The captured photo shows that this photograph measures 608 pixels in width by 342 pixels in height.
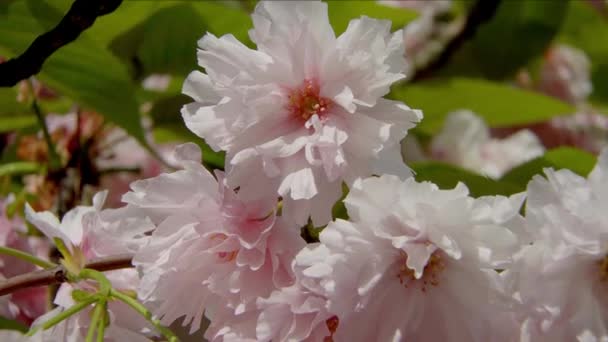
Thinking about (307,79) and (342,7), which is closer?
(307,79)

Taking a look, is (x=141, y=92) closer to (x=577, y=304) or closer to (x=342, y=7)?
(x=342, y=7)

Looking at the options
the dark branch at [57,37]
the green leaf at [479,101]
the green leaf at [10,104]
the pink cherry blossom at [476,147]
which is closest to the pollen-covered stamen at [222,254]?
the dark branch at [57,37]

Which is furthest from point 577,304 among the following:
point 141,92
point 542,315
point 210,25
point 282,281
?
point 141,92

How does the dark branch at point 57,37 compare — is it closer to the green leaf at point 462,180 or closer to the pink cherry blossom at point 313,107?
the pink cherry blossom at point 313,107

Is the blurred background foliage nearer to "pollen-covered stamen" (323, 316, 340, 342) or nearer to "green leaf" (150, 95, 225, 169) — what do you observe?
"green leaf" (150, 95, 225, 169)

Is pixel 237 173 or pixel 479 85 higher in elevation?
pixel 237 173

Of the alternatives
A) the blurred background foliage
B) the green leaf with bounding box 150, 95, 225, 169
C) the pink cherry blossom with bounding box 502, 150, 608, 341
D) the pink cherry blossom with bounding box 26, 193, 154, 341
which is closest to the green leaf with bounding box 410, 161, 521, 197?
the blurred background foliage

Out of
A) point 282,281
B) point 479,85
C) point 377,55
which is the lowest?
point 479,85
